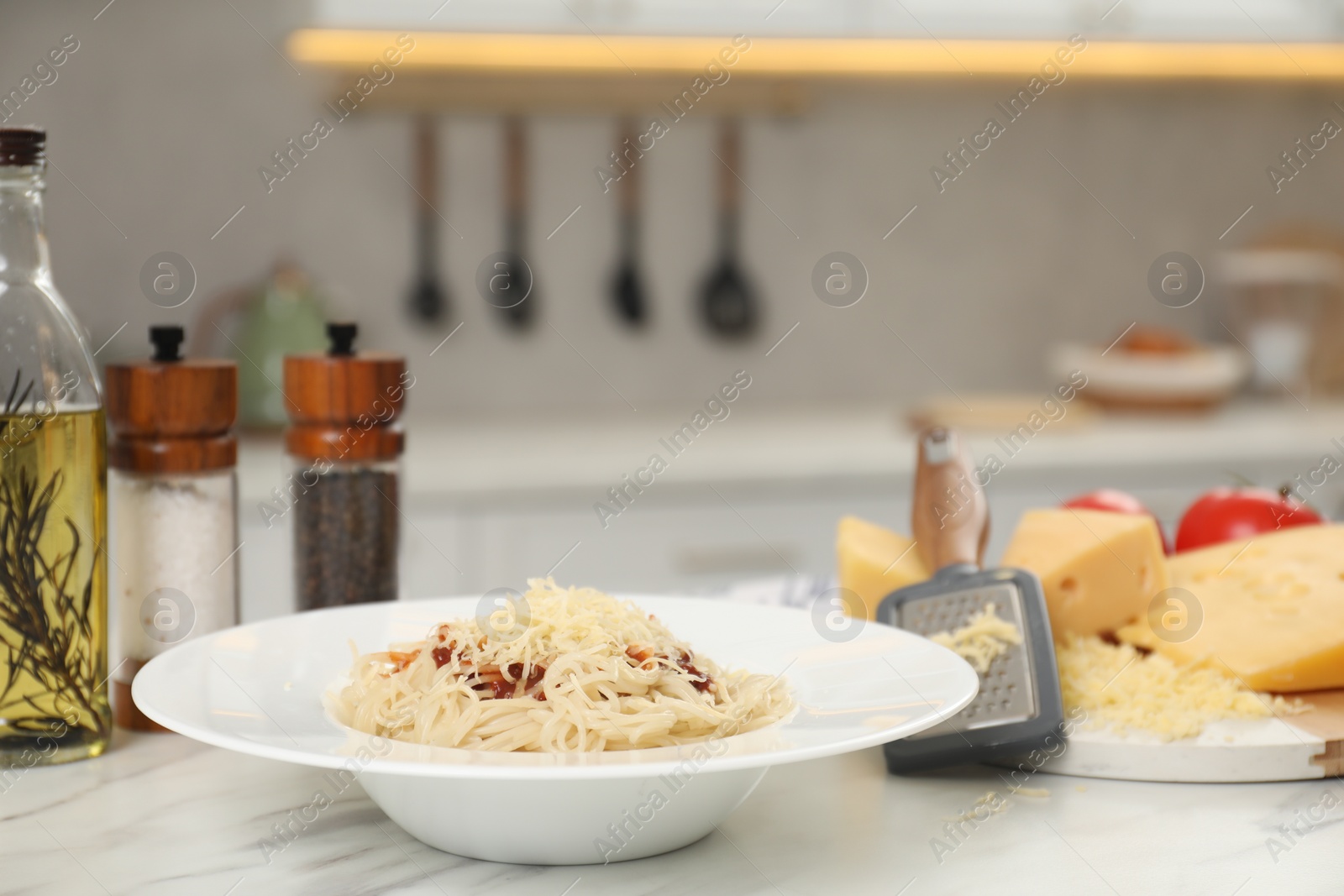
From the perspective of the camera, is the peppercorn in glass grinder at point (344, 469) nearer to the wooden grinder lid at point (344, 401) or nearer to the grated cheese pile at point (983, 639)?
→ the wooden grinder lid at point (344, 401)

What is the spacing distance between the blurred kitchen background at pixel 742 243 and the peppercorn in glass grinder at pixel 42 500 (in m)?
1.33

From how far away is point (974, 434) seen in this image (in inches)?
104

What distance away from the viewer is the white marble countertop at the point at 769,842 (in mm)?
656

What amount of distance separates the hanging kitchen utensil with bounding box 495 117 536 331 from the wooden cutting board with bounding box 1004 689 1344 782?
87.0 inches

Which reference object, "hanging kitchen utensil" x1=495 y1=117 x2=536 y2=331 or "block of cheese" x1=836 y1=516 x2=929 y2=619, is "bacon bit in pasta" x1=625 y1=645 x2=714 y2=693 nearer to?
"block of cheese" x1=836 y1=516 x2=929 y2=619

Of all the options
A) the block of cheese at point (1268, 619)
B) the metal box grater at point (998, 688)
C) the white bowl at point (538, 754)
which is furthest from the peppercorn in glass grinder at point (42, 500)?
the block of cheese at point (1268, 619)

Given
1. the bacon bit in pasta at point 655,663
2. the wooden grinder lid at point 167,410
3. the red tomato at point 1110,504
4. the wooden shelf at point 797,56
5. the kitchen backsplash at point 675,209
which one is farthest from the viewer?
the kitchen backsplash at point 675,209

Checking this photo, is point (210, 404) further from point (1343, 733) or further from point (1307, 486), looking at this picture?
point (1307, 486)

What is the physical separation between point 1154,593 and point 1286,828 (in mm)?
272

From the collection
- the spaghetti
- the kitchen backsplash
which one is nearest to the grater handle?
the spaghetti

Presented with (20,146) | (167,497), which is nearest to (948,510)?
(167,497)

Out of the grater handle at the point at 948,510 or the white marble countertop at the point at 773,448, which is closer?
the grater handle at the point at 948,510

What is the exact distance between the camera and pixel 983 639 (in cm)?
84

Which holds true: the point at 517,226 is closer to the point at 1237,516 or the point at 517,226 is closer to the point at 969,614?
the point at 1237,516
